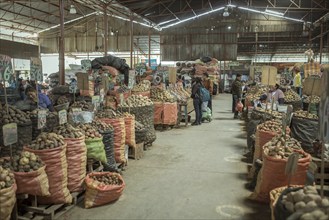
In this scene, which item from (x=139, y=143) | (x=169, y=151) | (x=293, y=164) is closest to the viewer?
(x=293, y=164)

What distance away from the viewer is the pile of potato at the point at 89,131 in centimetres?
471

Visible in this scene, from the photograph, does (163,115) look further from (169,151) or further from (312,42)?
(312,42)

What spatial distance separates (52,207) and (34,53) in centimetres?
2183

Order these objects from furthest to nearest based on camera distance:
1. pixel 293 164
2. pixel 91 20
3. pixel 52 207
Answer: pixel 91 20, pixel 52 207, pixel 293 164

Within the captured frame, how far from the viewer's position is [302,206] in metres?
2.46

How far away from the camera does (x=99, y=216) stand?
3.99 meters

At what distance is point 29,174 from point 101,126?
1882mm

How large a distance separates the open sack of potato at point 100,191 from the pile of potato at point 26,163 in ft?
2.73

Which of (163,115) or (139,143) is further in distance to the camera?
(163,115)

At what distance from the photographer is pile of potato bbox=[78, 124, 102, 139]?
4.71 m

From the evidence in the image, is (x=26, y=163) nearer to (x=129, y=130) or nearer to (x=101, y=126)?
(x=101, y=126)

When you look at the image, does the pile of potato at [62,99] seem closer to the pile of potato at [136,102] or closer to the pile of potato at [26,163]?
the pile of potato at [136,102]

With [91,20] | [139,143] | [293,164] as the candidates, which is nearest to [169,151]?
[139,143]

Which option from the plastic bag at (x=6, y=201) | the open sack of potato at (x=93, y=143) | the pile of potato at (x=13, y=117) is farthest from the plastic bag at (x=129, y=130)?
the plastic bag at (x=6, y=201)
